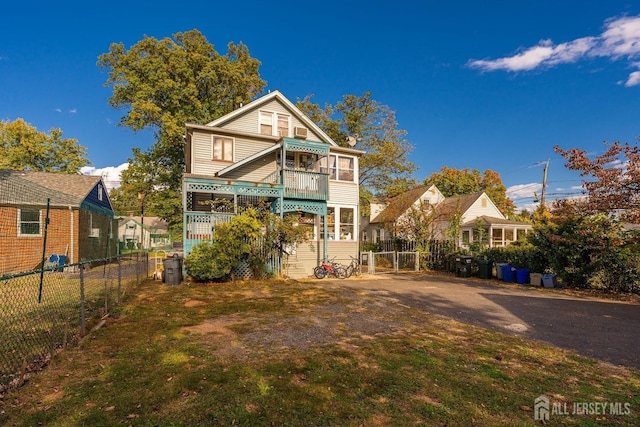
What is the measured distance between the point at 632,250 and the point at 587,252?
4.63ft

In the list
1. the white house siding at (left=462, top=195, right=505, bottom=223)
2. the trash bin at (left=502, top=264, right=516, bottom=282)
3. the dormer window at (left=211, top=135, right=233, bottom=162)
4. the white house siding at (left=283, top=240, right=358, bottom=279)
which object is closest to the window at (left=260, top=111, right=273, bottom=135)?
the dormer window at (left=211, top=135, right=233, bottom=162)

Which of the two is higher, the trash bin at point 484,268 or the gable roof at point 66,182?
the gable roof at point 66,182

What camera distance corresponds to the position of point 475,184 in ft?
159

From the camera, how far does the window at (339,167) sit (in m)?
18.6

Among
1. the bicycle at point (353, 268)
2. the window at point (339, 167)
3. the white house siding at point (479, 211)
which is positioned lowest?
the bicycle at point (353, 268)

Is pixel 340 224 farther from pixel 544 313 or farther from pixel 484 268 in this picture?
pixel 544 313

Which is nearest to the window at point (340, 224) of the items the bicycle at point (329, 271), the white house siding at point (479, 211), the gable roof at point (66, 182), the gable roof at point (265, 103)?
the bicycle at point (329, 271)

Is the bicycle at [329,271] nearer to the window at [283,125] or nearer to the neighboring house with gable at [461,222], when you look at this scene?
the window at [283,125]

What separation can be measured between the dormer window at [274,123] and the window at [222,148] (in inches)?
85.1

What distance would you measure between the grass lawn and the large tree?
21571mm

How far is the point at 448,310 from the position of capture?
29.1 ft

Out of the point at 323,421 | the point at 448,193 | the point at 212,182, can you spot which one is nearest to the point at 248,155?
the point at 212,182

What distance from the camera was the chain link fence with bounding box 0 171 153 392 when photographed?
4.81 meters

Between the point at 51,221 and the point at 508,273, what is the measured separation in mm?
22140
